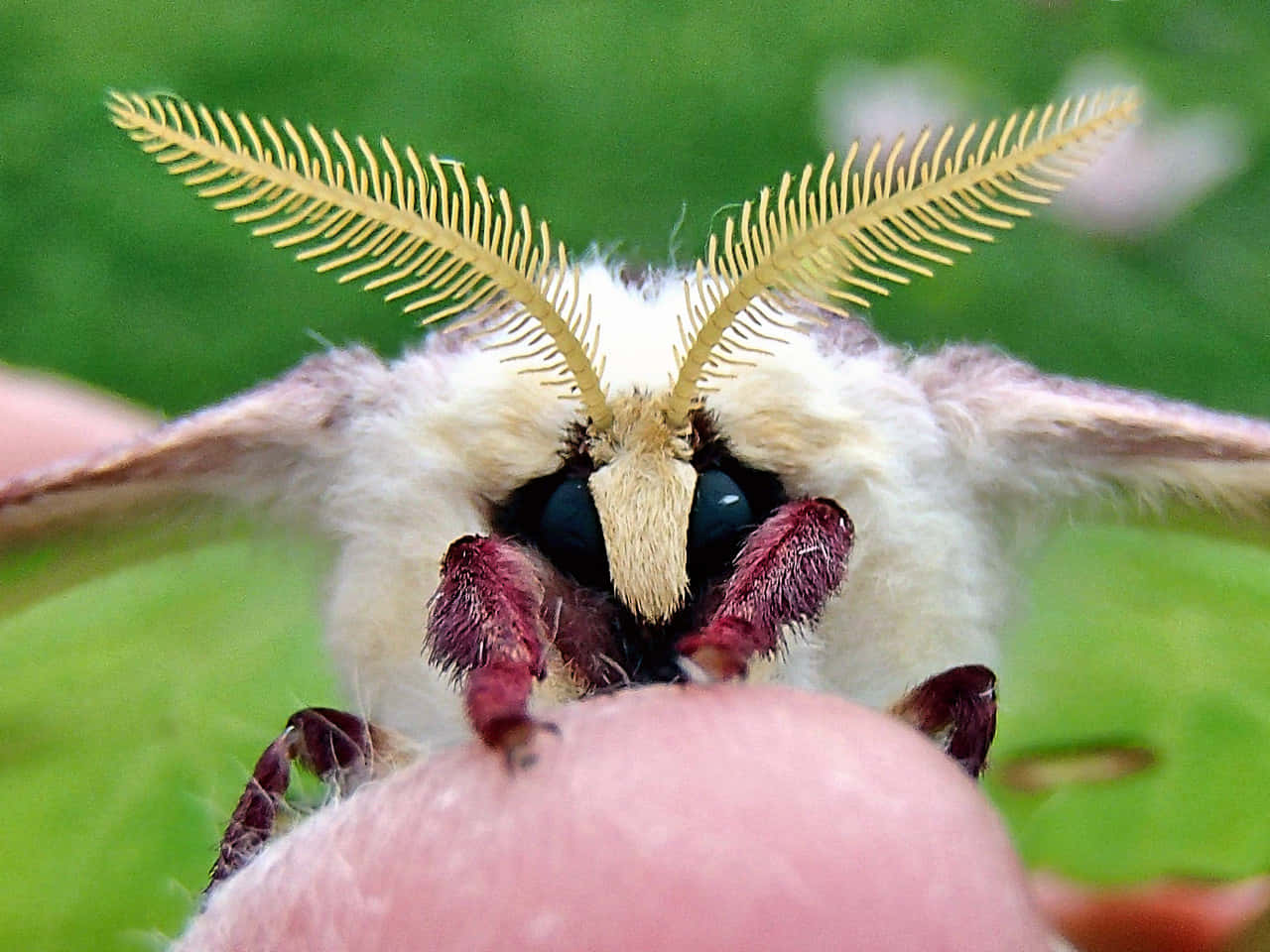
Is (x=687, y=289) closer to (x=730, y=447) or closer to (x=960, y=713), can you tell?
(x=730, y=447)

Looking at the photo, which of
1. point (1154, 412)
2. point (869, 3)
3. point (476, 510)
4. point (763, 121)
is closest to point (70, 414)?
point (476, 510)

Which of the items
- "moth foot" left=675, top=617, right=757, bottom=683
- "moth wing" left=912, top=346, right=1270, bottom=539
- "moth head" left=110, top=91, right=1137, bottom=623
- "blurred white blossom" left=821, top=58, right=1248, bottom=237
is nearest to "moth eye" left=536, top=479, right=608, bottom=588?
"moth head" left=110, top=91, right=1137, bottom=623

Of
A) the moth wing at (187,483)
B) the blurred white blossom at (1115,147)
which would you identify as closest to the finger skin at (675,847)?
the moth wing at (187,483)

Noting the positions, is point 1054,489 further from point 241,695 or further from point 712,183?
point 712,183

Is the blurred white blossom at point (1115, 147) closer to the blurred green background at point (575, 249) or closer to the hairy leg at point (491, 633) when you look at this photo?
the blurred green background at point (575, 249)

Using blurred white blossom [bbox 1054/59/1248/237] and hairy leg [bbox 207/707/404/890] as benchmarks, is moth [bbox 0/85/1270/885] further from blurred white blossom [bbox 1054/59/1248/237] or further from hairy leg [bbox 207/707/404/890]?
blurred white blossom [bbox 1054/59/1248/237]
